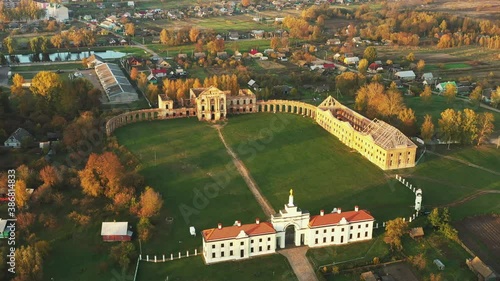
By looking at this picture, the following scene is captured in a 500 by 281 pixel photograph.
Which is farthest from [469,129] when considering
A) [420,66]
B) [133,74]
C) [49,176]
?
[133,74]

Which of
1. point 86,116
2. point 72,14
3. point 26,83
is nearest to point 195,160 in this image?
point 86,116

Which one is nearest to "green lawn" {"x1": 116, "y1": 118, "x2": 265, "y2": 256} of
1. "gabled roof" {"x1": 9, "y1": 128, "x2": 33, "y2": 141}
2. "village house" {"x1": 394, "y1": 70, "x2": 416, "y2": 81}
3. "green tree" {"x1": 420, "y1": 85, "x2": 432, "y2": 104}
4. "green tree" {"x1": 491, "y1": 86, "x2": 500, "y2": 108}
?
"gabled roof" {"x1": 9, "y1": 128, "x2": 33, "y2": 141}

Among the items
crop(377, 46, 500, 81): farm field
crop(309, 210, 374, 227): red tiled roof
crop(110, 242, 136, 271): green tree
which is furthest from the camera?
crop(377, 46, 500, 81): farm field

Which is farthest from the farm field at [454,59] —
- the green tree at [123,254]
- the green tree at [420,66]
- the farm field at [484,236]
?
the green tree at [123,254]

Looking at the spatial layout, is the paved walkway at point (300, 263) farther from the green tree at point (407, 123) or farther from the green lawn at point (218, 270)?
the green tree at point (407, 123)

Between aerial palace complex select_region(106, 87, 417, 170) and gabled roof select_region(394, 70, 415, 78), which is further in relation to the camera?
gabled roof select_region(394, 70, 415, 78)

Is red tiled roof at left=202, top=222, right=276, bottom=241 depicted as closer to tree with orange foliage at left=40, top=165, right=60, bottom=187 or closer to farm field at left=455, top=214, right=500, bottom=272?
farm field at left=455, top=214, right=500, bottom=272
